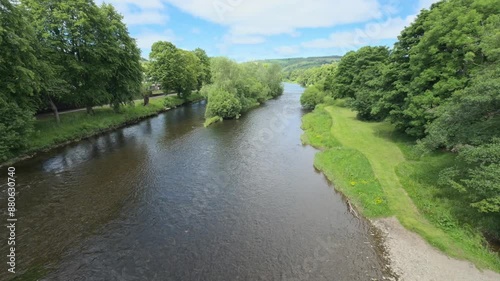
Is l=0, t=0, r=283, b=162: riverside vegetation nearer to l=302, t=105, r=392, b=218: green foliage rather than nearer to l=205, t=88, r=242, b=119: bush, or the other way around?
l=205, t=88, r=242, b=119: bush

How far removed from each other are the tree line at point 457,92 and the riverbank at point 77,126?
37969 mm

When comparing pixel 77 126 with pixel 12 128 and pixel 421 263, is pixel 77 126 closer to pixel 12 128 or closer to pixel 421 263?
pixel 12 128

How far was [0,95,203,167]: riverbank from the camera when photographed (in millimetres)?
29972

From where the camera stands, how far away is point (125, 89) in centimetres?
4362

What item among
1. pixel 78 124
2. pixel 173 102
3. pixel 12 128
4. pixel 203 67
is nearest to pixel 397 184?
pixel 12 128

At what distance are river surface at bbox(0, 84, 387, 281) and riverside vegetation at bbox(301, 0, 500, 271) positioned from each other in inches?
128

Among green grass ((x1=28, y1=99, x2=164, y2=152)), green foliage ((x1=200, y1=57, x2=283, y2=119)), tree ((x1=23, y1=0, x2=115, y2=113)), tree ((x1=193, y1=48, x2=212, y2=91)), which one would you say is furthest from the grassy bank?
tree ((x1=193, y1=48, x2=212, y2=91))

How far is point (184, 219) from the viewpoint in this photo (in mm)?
17312

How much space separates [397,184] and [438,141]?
4.25 m

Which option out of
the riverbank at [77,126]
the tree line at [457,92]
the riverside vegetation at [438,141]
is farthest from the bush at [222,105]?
the tree line at [457,92]

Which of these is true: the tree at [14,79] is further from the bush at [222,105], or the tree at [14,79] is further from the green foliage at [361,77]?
the green foliage at [361,77]

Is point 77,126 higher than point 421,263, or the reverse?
point 77,126

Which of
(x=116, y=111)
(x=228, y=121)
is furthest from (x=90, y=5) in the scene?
(x=228, y=121)

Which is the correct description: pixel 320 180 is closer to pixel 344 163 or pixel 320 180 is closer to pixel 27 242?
pixel 344 163
